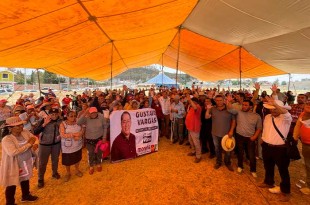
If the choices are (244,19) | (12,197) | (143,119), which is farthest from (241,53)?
(12,197)

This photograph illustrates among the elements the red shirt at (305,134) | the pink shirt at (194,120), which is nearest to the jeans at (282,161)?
the red shirt at (305,134)

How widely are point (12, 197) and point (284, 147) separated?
556cm

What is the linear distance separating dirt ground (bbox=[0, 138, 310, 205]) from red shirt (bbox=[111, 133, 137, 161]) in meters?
0.28

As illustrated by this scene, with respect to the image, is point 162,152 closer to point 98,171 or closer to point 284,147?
point 98,171

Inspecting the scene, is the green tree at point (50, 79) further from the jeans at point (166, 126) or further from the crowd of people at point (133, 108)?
the crowd of people at point (133, 108)

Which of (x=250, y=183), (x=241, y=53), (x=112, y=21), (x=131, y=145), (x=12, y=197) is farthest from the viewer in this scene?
(x=241, y=53)

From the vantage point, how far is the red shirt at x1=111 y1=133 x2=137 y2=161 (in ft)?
19.4

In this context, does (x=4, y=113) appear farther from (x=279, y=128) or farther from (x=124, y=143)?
(x=279, y=128)

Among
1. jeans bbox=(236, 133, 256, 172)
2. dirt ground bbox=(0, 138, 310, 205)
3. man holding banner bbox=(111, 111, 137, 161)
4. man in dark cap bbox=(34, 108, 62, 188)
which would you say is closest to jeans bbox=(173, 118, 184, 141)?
dirt ground bbox=(0, 138, 310, 205)

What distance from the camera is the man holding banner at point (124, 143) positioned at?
19.5 feet

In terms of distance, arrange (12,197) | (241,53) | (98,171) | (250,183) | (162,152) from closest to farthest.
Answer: (12,197), (250,183), (98,171), (162,152), (241,53)

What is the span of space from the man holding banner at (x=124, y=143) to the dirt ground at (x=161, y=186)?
11.6 inches

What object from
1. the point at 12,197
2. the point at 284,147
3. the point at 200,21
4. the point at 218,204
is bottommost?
the point at 218,204

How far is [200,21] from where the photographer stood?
712 centimetres
